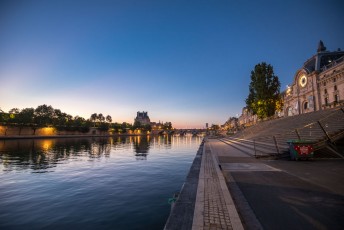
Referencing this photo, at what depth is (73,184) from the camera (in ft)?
41.4

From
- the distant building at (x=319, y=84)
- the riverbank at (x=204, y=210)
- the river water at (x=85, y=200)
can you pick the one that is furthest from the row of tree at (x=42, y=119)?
the distant building at (x=319, y=84)

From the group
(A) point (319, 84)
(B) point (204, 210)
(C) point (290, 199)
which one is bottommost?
(C) point (290, 199)

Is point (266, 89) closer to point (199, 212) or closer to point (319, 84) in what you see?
point (319, 84)

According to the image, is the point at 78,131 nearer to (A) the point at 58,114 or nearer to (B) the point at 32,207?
(A) the point at 58,114

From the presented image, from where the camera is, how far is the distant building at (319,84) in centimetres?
4297

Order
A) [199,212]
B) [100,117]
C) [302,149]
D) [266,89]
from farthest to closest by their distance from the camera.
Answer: [100,117] → [266,89] → [302,149] → [199,212]

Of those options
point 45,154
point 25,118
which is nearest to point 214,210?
point 45,154

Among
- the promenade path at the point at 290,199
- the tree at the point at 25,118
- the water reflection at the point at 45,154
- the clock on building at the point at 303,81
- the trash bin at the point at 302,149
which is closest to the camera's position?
the promenade path at the point at 290,199

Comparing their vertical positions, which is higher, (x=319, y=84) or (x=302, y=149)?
(x=319, y=84)

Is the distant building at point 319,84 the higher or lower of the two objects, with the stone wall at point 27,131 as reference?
higher

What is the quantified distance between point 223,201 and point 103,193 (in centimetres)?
Answer: 752

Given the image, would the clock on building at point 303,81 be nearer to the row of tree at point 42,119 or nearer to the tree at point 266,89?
the tree at point 266,89

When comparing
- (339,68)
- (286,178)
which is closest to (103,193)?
(286,178)

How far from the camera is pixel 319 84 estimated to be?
1951 inches
